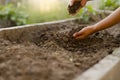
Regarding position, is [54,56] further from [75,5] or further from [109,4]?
[109,4]

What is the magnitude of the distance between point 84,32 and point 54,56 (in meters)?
0.68

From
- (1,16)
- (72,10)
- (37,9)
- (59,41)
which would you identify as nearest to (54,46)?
(59,41)

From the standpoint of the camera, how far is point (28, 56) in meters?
1.80

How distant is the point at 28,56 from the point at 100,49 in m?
0.76

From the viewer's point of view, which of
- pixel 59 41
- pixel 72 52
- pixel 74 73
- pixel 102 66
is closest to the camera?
pixel 74 73

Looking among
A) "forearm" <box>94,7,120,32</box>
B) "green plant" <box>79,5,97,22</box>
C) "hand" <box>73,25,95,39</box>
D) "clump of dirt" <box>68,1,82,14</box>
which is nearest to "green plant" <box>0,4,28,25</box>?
"green plant" <box>79,5,97,22</box>

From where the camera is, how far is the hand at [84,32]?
234 centimetres

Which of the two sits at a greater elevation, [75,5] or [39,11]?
[75,5]

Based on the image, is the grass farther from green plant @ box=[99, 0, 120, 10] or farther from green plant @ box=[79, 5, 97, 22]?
green plant @ box=[79, 5, 97, 22]

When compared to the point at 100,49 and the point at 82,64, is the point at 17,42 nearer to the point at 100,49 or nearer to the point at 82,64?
the point at 100,49

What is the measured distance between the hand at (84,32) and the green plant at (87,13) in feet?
4.06

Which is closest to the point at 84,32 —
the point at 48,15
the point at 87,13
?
the point at 87,13

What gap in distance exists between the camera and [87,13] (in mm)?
3795

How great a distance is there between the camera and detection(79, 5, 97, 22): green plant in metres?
3.67
